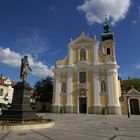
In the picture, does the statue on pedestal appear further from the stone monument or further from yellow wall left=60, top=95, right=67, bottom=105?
yellow wall left=60, top=95, right=67, bottom=105

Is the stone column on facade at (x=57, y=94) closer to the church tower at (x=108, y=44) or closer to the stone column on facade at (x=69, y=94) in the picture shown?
the stone column on facade at (x=69, y=94)

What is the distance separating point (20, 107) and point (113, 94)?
23.8m

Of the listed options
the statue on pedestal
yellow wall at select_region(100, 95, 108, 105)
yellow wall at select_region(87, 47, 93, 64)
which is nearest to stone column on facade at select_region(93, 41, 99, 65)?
yellow wall at select_region(87, 47, 93, 64)

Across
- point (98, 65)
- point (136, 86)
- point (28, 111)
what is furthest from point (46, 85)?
point (28, 111)

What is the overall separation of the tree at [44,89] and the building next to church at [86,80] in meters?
10.3

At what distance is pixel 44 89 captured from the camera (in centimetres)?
4831

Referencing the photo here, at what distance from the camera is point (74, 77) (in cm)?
3725

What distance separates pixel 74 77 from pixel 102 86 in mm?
5938

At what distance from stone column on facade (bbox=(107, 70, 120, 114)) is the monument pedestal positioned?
72.1 ft

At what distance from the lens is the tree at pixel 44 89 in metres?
47.1

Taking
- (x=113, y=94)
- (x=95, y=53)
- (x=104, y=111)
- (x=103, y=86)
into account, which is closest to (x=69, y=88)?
(x=103, y=86)

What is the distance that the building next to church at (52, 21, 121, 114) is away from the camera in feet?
111

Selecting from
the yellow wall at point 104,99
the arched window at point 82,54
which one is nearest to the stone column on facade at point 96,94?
the yellow wall at point 104,99

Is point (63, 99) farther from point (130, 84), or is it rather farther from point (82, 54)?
point (130, 84)
